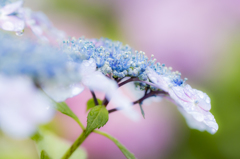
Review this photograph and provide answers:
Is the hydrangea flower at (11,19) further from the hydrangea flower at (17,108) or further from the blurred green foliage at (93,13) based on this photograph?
the blurred green foliage at (93,13)

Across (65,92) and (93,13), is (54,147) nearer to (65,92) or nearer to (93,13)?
(65,92)

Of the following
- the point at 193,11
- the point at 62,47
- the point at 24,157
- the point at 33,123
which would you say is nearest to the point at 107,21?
the point at 193,11

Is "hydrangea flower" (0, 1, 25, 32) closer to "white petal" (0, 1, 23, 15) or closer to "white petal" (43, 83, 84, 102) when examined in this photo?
"white petal" (0, 1, 23, 15)

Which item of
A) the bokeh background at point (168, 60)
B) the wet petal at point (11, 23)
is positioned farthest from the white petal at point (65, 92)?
the bokeh background at point (168, 60)

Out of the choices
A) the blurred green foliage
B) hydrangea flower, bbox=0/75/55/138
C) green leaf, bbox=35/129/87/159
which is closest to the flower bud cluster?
hydrangea flower, bbox=0/75/55/138

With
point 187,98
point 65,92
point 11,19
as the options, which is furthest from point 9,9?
point 187,98

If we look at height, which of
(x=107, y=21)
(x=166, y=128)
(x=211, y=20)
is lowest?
(x=166, y=128)

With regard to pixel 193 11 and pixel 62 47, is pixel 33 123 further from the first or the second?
pixel 193 11
